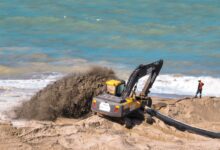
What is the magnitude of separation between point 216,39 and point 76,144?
76.2 feet

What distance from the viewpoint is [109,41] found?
32562 mm

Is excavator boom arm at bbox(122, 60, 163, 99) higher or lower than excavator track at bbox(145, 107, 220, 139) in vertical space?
higher

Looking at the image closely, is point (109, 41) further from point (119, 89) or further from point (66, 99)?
point (119, 89)

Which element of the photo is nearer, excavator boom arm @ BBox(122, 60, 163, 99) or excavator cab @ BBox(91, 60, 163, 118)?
excavator cab @ BBox(91, 60, 163, 118)

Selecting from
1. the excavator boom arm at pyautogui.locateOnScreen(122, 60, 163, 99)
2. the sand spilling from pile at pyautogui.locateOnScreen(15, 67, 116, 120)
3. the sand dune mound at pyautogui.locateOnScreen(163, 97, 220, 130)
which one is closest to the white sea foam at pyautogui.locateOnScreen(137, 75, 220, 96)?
the sand dune mound at pyautogui.locateOnScreen(163, 97, 220, 130)

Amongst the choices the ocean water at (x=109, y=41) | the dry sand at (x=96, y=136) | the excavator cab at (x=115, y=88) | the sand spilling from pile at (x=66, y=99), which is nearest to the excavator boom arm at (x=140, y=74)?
the excavator cab at (x=115, y=88)

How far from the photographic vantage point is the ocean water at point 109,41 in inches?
916

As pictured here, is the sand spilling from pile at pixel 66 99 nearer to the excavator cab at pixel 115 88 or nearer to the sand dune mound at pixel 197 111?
the excavator cab at pixel 115 88

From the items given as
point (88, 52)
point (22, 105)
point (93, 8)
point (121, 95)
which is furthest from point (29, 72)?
point (93, 8)

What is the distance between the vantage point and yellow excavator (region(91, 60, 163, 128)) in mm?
13305

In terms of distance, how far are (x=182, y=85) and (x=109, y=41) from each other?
10.7 metres

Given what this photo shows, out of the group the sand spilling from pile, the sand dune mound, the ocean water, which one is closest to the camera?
the sand spilling from pile

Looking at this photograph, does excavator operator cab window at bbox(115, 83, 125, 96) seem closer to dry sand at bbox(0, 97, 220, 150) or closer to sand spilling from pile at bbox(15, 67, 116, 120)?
dry sand at bbox(0, 97, 220, 150)

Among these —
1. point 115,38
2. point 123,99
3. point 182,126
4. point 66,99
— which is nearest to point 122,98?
point 123,99
